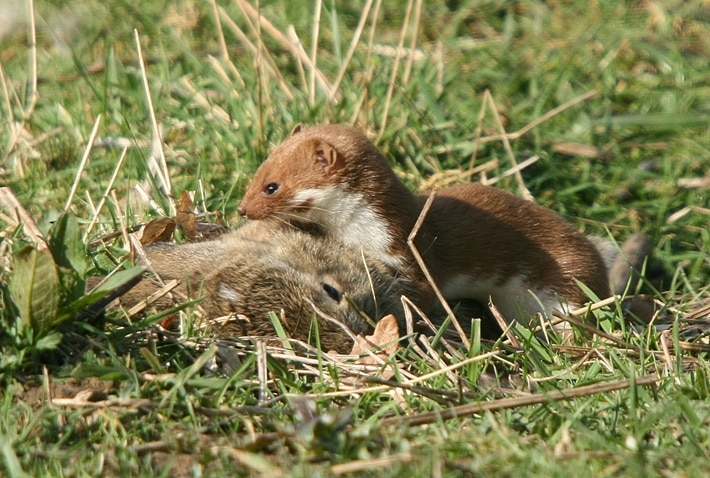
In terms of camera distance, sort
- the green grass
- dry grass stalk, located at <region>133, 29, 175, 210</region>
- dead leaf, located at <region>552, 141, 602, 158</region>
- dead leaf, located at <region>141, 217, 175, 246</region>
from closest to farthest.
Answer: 1. the green grass
2. dead leaf, located at <region>141, 217, 175, 246</region>
3. dry grass stalk, located at <region>133, 29, 175, 210</region>
4. dead leaf, located at <region>552, 141, 602, 158</region>

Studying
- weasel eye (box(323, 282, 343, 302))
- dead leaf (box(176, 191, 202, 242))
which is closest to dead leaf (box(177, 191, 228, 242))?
dead leaf (box(176, 191, 202, 242))

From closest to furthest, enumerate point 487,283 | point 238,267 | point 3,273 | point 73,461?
point 73,461
point 3,273
point 238,267
point 487,283

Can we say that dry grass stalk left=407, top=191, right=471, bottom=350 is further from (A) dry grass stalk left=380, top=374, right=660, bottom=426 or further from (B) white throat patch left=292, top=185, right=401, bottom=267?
(A) dry grass stalk left=380, top=374, right=660, bottom=426

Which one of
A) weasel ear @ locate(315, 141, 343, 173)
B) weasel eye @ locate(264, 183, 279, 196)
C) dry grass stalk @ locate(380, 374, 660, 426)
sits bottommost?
dry grass stalk @ locate(380, 374, 660, 426)

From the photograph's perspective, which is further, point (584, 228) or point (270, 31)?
point (270, 31)

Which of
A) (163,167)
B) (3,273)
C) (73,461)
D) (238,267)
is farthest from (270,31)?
(73,461)

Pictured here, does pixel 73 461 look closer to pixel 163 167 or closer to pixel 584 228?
pixel 163 167
